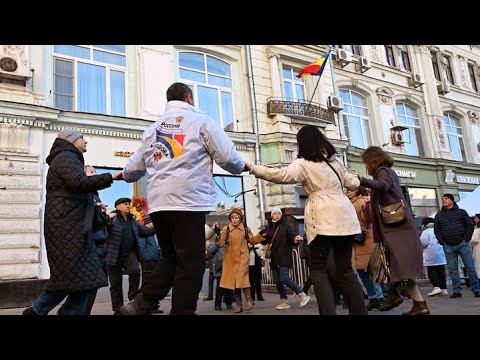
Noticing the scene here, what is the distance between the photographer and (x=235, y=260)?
6.86 m

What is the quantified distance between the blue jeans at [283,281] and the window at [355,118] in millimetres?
11326

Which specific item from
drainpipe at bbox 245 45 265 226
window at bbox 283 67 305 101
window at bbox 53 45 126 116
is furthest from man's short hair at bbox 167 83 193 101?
window at bbox 283 67 305 101

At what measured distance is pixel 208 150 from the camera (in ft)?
10.7

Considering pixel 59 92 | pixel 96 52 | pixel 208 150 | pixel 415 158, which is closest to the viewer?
pixel 208 150

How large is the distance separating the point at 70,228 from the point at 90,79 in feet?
32.0

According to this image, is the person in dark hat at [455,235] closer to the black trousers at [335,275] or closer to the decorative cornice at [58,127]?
the black trousers at [335,275]

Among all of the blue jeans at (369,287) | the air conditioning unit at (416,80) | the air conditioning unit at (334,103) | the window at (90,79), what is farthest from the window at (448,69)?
the blue jeans at (369,287)

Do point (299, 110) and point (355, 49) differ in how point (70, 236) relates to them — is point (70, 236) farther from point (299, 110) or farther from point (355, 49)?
point (355, 49)

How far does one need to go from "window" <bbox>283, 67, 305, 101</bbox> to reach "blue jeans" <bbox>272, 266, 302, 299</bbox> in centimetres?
954

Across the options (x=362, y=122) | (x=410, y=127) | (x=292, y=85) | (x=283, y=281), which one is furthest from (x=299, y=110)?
(x=283, y=281)
